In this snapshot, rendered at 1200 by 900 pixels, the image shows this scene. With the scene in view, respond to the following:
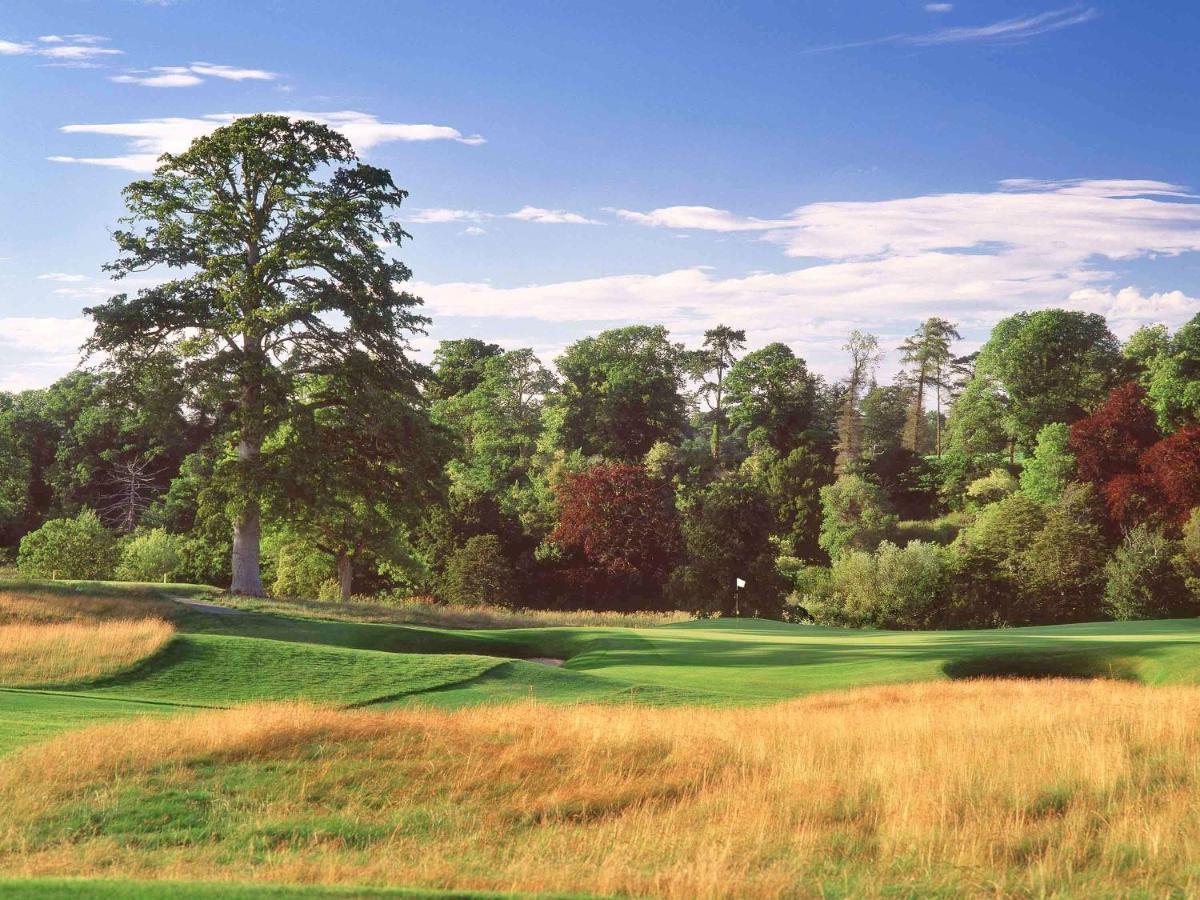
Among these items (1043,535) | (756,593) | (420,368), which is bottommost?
(756,593)

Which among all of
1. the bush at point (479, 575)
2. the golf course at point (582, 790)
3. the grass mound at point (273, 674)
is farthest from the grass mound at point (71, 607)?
the bush at point (479, 575)

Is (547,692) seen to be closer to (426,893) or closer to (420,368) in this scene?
(426,893)

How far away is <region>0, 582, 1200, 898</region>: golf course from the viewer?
295 inches

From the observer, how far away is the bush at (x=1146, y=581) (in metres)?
43.9

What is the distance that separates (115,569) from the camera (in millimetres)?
50406

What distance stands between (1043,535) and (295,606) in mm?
31792

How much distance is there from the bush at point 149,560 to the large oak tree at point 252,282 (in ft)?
62.2

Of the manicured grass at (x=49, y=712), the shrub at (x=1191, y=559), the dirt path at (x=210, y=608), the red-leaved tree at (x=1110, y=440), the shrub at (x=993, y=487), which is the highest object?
the red-leaved tree at (x=1110, y=440)

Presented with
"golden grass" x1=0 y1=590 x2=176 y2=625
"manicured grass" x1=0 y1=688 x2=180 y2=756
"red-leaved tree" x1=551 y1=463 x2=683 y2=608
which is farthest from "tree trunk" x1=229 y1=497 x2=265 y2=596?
"red-leaved tree" x1=551 y1=463 x2=683 y2=608

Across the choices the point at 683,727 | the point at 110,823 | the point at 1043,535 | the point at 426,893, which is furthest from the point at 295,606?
the point at 1043,535

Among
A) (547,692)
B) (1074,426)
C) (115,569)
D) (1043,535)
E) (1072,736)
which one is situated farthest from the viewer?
(1074,426)

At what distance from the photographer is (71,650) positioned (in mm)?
18359

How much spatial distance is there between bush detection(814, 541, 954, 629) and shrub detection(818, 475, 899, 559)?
10762 millimetres

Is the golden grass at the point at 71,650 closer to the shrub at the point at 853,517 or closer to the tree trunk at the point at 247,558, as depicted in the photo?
the tree trunk at the point at 247,558
